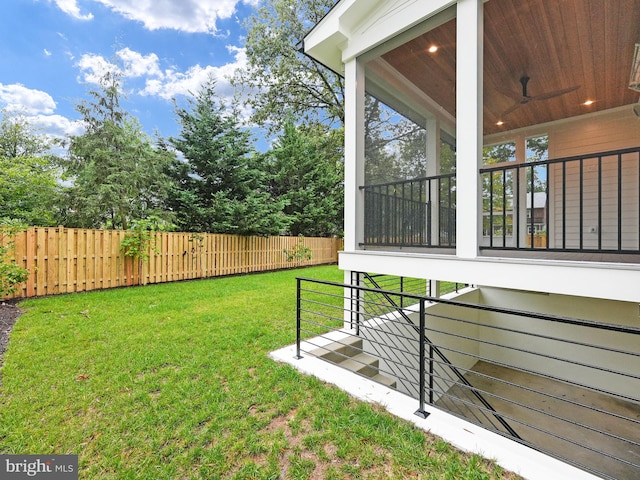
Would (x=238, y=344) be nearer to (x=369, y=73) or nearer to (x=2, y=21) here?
(x=369, y=73)

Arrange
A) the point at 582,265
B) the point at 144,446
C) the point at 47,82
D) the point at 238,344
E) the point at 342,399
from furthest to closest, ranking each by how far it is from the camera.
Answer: the point at 47,82 < the point at 238,344 < the point at 342,399 < the point at 582,265 < the point at 144,446

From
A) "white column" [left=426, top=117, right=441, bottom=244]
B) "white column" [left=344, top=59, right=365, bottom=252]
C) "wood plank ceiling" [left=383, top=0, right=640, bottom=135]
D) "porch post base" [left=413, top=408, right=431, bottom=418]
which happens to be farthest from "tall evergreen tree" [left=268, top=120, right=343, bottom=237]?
"porch post base" [left=413, top=408, right=431, bottom=418]

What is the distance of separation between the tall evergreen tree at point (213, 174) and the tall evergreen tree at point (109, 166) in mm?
800

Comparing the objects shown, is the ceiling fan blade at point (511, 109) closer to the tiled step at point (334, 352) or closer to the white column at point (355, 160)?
the white column at point (355, 160)

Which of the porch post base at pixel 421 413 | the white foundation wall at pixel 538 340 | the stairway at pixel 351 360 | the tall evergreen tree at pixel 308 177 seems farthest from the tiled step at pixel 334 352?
the tall evergreen tree at pixel 308 177

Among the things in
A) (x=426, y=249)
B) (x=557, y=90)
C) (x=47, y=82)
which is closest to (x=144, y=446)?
(x=426, y=249)

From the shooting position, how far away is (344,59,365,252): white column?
13.3ft

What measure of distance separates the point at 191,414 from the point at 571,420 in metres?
3.74

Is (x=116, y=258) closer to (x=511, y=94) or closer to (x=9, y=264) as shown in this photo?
(x=9, y=264)

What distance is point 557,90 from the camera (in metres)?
4.83

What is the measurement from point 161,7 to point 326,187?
9.76 meters

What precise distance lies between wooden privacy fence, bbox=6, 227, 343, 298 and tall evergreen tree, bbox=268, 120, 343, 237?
355 centimetres

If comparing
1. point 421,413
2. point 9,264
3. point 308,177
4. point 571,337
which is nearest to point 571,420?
point 421,413

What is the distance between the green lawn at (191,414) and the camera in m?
1.83
